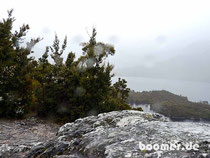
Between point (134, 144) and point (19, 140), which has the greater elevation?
point (134, 144)

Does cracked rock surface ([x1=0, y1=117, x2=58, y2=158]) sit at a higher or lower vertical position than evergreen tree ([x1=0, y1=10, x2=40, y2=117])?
lower

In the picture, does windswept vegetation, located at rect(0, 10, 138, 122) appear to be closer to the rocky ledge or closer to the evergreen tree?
the evergreen tree

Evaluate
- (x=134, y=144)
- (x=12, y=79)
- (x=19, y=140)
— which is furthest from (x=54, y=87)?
(x=134, y=144)

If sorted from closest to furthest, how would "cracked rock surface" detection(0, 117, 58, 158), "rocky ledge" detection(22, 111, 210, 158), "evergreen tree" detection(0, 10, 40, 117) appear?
"rocky ledge" detection(22, 111, 210, 158) < "cracked rock surface" detection(0, 117, 58, 158) < "evergreen tree" detection(0, 10, 40, 117)

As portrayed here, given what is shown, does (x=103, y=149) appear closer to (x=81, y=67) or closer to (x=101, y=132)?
(x=101, y=132)

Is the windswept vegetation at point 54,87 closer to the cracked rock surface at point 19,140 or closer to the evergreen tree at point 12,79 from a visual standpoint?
the evergreen tree at point 12,79

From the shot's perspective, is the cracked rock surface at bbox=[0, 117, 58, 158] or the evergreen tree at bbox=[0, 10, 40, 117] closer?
the cracked rock surface at bbox=[0, 117, 58, 158]

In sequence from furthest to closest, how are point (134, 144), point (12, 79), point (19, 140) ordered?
point (12, 79)
point (19, 140)
point (134, 144)

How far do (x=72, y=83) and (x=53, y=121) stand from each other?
3.21 meters

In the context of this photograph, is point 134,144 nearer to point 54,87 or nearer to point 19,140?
point 19,140

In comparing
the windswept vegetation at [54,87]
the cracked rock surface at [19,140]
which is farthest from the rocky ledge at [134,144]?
the windswept vegetation at [54,87]

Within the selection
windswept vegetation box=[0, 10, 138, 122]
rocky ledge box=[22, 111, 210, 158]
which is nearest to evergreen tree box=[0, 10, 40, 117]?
windswept vegetation box=[0, 10, 138, 122]

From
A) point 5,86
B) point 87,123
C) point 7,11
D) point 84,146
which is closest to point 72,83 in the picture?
point 5,86

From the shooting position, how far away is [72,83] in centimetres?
1195
